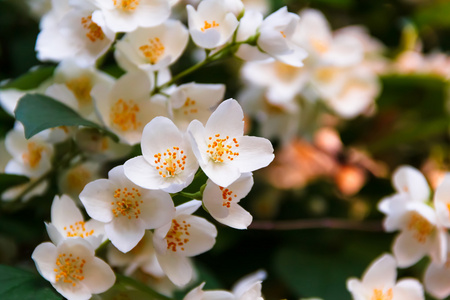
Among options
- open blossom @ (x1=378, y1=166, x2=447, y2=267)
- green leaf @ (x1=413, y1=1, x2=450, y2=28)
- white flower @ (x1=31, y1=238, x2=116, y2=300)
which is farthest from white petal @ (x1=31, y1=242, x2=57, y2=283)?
green leaf @ (x1=413, y1=1, x2=450, y2=28)

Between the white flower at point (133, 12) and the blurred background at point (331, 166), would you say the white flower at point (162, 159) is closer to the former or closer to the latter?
the white flower at point (133, 12)

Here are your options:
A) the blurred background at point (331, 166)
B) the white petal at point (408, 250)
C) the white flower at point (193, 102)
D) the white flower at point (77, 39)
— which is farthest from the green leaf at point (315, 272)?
the white flower at point (77, 39)

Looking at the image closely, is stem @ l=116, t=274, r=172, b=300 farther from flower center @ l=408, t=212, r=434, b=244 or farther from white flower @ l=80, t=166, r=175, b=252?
flower center @ l=408, t=212, r=434, b=244

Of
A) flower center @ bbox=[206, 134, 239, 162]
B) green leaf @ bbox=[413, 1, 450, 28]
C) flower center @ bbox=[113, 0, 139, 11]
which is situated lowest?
green leaf @ bbox=[413, 1, 450, 28]

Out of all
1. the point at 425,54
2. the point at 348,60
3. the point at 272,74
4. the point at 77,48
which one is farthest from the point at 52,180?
the point at 425,54

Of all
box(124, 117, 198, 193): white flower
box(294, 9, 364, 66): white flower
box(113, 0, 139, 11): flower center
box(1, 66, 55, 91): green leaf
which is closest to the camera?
box(124, 117, 198, 193): white flower

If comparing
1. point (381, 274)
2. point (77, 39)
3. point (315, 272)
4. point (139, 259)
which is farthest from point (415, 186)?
point (77, 39)
